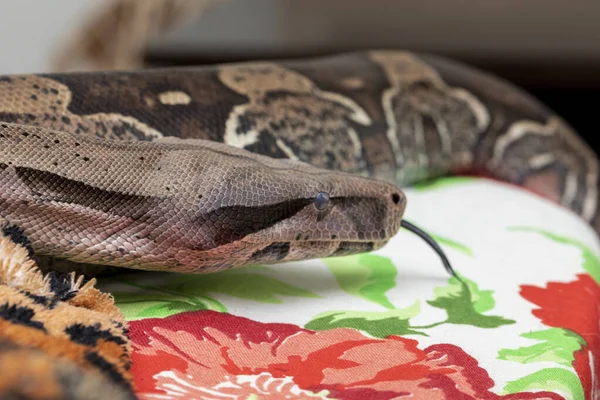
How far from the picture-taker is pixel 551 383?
1.22 m

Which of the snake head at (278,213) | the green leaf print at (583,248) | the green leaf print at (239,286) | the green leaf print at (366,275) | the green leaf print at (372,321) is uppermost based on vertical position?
the snake head at (278,213)

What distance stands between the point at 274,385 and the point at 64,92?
34.7 inches

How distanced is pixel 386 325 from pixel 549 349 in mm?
286

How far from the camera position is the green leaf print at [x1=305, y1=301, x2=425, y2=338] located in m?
1.40

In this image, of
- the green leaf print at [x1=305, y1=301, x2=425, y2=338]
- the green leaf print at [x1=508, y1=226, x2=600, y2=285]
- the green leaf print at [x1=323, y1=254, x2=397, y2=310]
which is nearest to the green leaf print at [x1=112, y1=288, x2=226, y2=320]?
the green leaf print at [x1=305, y1=301, x2=425, y2=338]

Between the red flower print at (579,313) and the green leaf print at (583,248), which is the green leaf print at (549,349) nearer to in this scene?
the red flower print at (579,313)

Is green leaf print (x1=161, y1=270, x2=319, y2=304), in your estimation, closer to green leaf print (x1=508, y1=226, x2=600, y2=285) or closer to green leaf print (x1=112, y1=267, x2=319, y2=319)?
green leaf print (x1=112, y1=267, x2=319, y2=319)

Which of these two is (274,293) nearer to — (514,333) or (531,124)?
(514,333)

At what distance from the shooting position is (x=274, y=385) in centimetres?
115

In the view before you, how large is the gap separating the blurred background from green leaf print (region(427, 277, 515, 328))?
284 centimetres

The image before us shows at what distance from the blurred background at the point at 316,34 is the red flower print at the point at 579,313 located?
2.90 metres

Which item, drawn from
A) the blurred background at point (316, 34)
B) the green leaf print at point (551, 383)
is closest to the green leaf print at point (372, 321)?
the green leaf print at point (551, 383)

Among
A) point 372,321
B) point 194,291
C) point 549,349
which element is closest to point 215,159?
point 194,291

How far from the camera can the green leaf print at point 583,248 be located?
192cm
